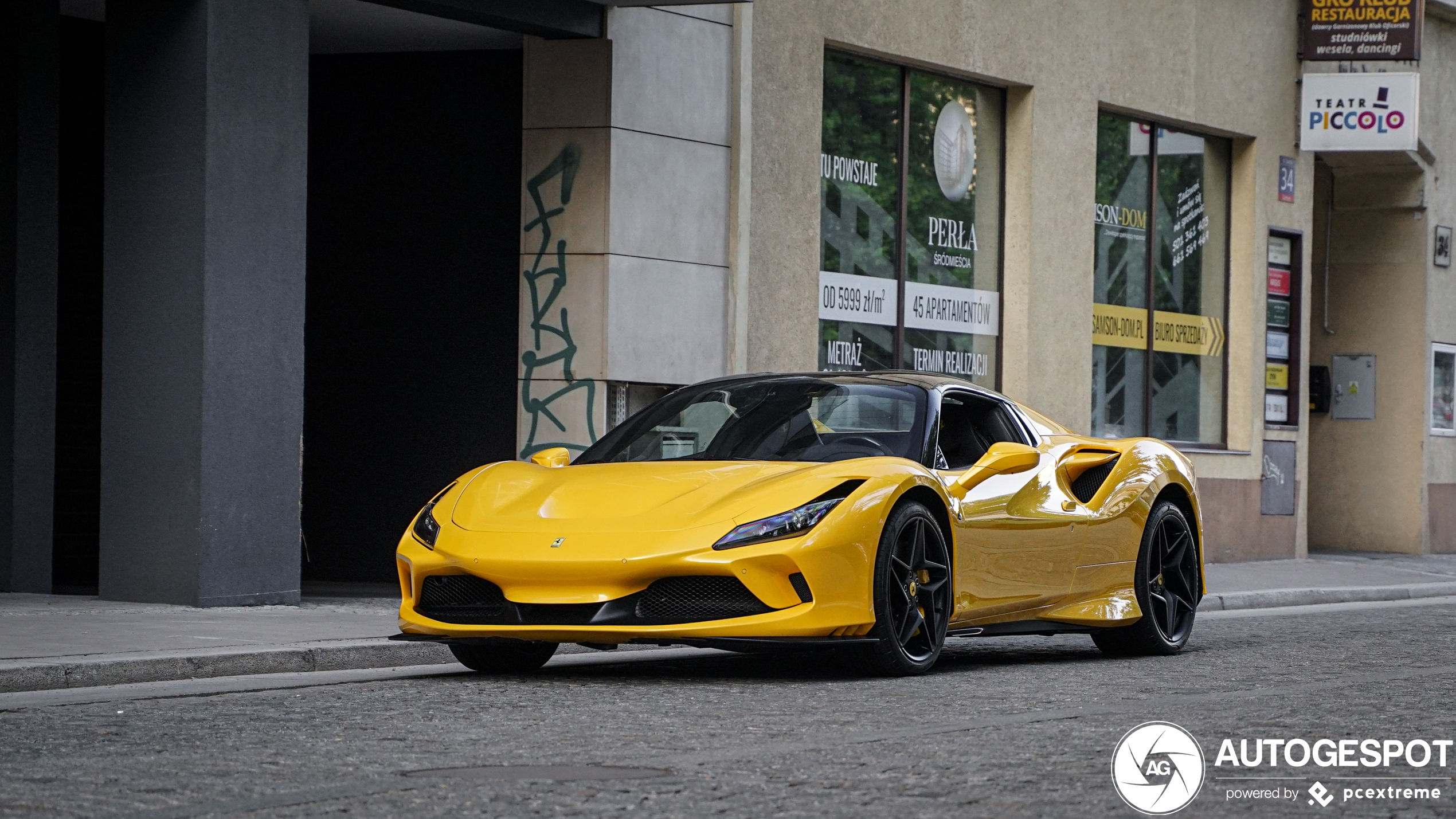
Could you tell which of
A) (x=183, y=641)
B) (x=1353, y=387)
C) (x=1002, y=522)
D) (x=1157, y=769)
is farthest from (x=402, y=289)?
(x=1353, y=387)

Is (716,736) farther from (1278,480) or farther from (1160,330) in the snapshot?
(1278,480)

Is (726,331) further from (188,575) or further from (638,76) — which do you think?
(188,575)

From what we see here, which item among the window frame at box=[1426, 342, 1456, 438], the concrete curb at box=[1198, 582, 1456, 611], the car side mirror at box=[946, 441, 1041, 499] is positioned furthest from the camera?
the window frame at box=[1426, 342, 1456, 438]

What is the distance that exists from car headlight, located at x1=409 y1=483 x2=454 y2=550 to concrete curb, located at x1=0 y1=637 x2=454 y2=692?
1.03 meters

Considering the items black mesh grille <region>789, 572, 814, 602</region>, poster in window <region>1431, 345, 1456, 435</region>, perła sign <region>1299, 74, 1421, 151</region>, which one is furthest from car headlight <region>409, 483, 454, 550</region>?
poster in window <region>1431, 345, 1456, 435</region>

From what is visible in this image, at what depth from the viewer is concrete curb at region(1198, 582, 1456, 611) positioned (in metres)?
15.2

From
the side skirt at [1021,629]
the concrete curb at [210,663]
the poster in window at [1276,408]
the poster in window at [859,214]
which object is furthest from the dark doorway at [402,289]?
the poster in window at [1276,408]

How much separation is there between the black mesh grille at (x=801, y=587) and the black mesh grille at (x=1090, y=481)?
231cm

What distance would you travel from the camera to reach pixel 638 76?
14297 millimetres

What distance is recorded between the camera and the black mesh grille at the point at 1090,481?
9617mm

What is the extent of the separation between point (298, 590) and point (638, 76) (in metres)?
4.63

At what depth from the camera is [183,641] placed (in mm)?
9188

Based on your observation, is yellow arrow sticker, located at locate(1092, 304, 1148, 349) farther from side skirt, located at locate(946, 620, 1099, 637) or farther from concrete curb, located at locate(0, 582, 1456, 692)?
concrete curb, located at locate(0, 582, 1456, 692)

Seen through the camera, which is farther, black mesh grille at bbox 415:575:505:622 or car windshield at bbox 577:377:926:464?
car windshield at bbox 577:377:926:464
